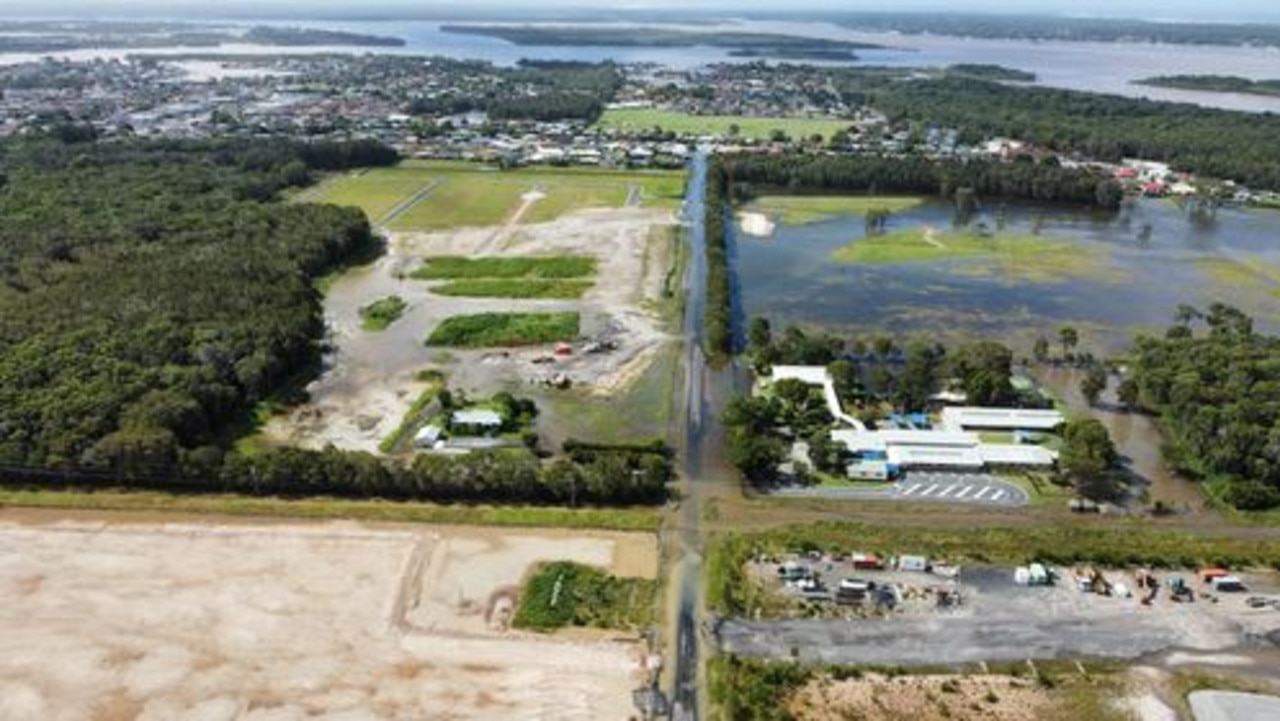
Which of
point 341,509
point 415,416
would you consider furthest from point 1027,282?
point 341,509

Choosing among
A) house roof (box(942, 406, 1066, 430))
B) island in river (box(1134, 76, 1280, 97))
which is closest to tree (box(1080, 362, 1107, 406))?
house roof (box(942, 406, 1066, 430))

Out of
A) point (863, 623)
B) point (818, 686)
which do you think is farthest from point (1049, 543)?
point (818, 686)

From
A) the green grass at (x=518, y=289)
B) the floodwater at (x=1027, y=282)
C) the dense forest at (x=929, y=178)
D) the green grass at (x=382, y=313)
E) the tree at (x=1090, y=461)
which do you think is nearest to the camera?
the tree at (x=1090, y=461)

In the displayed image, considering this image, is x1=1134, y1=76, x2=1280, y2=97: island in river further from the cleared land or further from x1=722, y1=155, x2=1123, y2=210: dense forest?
the cleared land

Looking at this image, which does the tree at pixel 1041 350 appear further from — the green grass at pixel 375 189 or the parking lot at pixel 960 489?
the green grass at pixel 375 189

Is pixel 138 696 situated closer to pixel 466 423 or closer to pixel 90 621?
pixel 90 621

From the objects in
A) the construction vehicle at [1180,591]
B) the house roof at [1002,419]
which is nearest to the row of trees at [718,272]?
the house roof at [1002,419]
